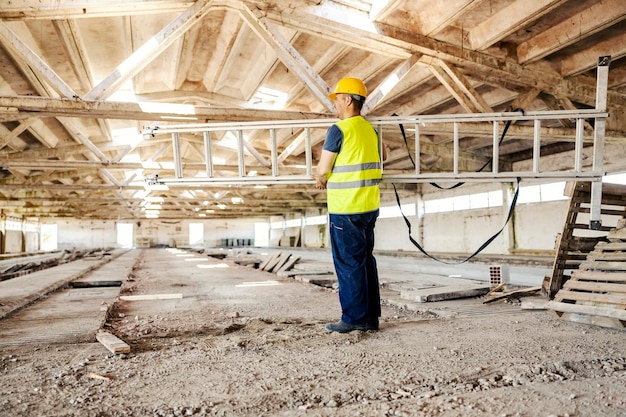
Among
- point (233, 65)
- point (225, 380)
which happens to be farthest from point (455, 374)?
point (233, 65)

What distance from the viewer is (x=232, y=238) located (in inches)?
1613

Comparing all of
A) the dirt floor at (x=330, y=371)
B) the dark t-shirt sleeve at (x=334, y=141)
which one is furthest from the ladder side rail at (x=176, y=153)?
the dark t-shirt sleeve at (x=334, y=141)

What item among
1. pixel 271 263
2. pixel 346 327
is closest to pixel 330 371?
pixel 346 327

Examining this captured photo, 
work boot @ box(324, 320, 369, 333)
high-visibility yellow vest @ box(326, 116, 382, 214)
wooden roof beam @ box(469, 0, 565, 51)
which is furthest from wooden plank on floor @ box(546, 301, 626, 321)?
wooden roof beam @ box(469, 0, 565, 51)

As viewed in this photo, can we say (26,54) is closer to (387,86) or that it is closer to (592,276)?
(387,86)

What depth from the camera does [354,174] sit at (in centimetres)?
321

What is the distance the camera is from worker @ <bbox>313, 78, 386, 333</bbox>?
3199 millimetres

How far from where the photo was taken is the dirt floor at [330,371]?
5.82 feet

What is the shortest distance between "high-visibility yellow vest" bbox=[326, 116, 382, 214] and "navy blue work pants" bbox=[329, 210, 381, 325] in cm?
8

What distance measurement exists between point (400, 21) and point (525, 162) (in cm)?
977

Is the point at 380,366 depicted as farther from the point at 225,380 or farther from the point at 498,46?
the point at 498,46

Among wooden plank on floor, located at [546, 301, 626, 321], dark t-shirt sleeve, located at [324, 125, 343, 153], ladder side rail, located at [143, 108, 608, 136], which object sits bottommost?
wooden plank on floor, located at [546, 301, 626, 321]

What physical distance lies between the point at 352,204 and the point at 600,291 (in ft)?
7.38

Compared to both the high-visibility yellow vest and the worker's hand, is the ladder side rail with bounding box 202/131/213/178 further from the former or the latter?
the high-visibility yellow vest
